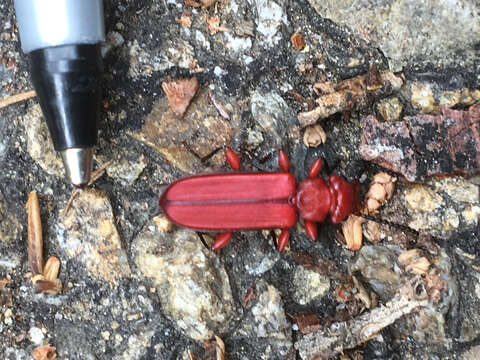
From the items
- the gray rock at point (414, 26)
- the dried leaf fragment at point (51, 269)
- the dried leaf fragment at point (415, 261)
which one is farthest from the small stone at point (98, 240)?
the gray rock at point (414, 26)

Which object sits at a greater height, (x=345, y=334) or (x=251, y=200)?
(x=251, y=200)

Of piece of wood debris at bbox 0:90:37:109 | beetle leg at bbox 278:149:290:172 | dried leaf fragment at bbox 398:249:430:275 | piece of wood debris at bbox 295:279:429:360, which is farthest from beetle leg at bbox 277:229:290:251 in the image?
piece of wood debris at bbox 0:90:37:109

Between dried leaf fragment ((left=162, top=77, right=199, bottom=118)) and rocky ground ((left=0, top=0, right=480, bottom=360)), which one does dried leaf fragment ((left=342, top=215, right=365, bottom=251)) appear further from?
dried leaf fragment ((left=162, top=77, right=199, bottom=118))

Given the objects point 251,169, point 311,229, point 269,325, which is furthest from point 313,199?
point 269,325

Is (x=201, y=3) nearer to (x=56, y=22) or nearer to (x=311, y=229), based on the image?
(x=56, y=22)

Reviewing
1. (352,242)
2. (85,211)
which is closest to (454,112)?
(352,242)

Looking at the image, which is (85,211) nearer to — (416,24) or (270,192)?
(270,192)
